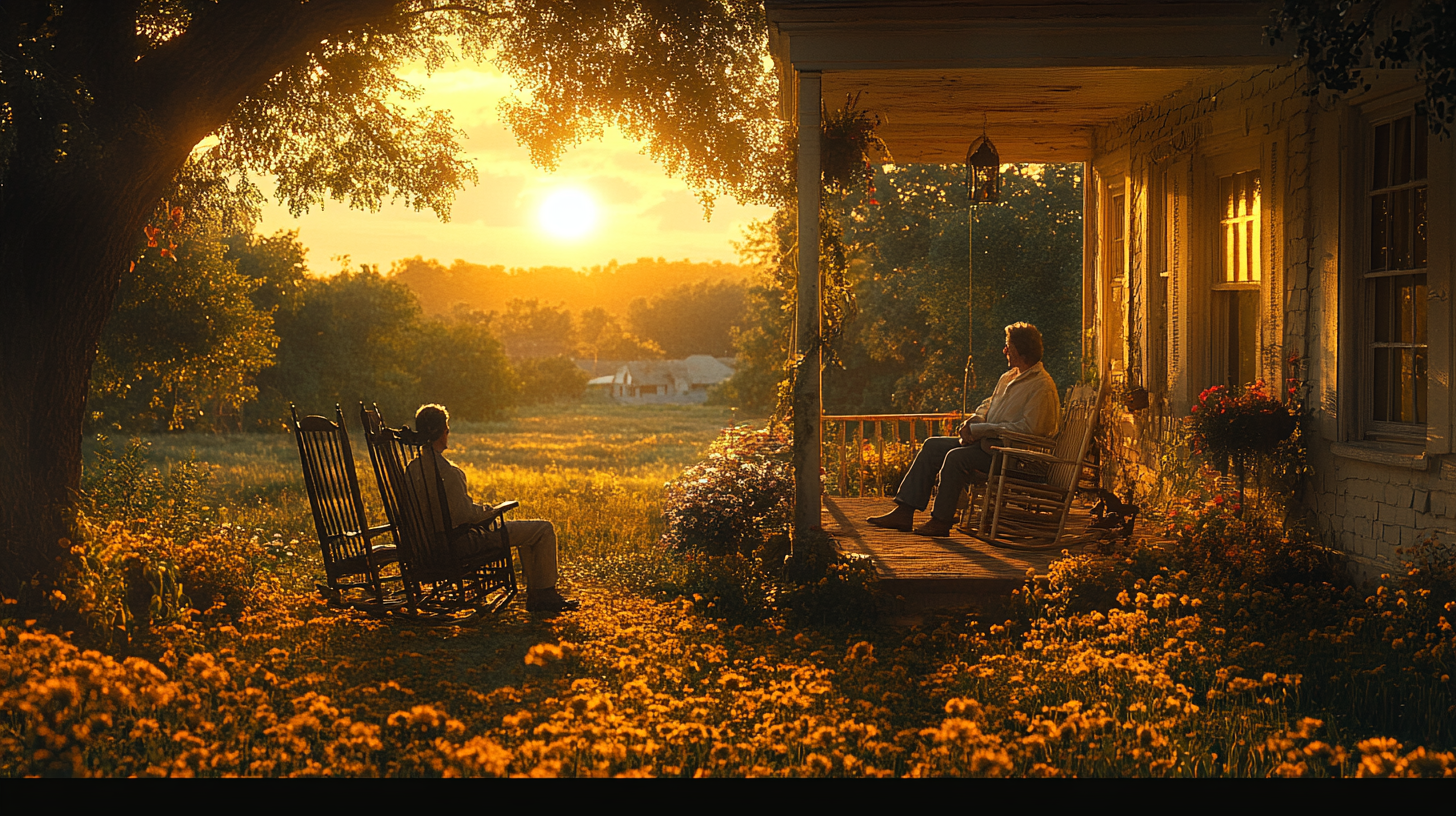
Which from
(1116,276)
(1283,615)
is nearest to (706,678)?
(1283,615)

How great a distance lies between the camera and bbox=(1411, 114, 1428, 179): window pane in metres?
5.68

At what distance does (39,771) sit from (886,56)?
496 cm

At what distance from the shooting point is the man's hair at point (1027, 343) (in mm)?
7305

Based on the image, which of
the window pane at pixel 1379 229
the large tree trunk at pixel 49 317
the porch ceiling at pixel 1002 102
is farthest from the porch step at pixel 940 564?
the large tree trunk at pixel 49 317

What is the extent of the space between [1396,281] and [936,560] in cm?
276

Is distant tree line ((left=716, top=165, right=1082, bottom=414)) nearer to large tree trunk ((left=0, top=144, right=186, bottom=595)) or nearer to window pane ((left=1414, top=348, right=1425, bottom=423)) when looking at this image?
window pane ((left=1414, top=348, right=1425, bottom=423))

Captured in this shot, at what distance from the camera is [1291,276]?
653 cm

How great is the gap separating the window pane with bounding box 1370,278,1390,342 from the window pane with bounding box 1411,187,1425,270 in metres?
0.23

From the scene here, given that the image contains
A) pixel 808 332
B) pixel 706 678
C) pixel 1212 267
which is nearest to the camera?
pixel 706 678

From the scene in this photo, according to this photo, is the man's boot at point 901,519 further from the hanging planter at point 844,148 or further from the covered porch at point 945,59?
the hanging planter at point 844,148

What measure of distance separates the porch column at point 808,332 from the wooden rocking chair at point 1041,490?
53.6 inches

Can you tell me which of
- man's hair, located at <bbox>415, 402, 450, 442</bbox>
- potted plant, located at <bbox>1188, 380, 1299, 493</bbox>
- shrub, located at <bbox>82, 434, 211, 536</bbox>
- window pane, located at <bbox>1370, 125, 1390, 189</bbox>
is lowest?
shrub, located at <bbox>82, 434, 211, 536</bbox>

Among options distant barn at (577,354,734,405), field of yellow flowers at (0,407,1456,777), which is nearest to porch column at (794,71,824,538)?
field of yellow flowers at (0,407,1456,777)

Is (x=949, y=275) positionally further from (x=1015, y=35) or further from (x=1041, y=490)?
(x=1015, y=35)
